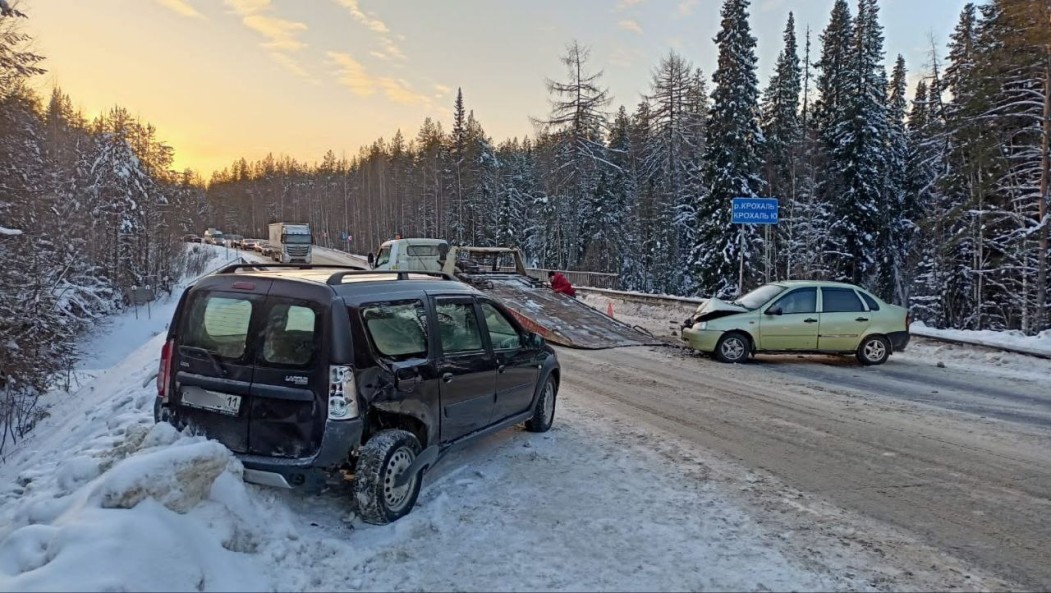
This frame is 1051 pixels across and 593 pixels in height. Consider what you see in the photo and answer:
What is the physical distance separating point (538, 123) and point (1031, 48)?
26649 millimetres

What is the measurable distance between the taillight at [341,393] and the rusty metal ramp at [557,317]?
29.4ft

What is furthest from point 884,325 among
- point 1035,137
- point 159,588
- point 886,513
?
point 1035,137

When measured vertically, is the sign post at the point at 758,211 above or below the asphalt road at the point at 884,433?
above

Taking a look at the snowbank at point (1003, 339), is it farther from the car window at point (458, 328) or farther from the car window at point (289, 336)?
the car window at point (289, 336)

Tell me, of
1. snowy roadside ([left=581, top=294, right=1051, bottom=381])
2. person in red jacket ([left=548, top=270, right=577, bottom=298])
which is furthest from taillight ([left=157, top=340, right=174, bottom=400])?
person in red jacket ([left=548, top=270, right=577, bottom=298])

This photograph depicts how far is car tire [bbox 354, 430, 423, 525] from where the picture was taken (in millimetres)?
4340

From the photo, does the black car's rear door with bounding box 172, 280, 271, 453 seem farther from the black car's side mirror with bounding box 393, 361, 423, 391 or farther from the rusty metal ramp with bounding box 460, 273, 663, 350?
the rusty metal ramp with bounding box 460, 273, 663, 350

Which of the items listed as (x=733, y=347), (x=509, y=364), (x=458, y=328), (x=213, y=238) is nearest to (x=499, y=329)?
(x=509, y=364)

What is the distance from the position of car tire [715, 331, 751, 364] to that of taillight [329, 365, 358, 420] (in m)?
9.75

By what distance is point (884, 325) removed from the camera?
12.4 meters

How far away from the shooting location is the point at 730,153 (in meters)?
32.3

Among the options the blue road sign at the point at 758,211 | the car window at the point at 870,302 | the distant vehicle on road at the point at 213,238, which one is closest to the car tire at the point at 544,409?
the car window at the point at 870,302

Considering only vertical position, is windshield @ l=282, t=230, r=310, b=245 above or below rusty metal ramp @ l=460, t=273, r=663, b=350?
above

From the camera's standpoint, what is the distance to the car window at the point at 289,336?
4336 millimetres
